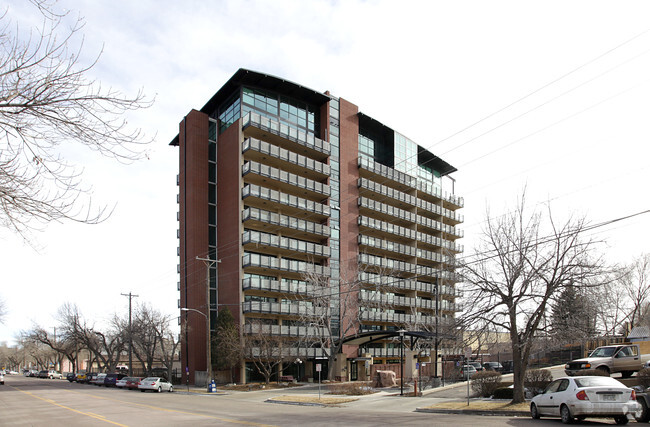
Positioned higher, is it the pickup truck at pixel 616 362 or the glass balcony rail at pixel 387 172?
the glass balcony rail at pixel 387 172

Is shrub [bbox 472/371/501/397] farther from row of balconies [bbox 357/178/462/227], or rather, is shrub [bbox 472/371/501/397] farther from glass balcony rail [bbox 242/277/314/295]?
row of balconies [bbox 357/178/462/227]

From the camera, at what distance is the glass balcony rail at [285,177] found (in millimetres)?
53612

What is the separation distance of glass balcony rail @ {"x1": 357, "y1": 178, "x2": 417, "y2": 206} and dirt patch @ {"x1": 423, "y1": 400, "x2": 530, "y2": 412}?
141 ft

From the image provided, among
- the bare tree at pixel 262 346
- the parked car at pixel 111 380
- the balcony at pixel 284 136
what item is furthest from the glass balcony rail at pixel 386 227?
the parked car at pixel 111 380

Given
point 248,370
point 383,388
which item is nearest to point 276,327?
point 248,370

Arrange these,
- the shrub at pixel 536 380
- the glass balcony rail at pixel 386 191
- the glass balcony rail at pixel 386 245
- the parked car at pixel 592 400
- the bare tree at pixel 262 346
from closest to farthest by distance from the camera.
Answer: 1. the parked car at pixel 592 400
2. the shrub at pixel 536 380
3. the bare tree at pixel 262 346
4. the glass balcony rail at pixel 386 245
5. the glass balcony rail at pixel 386 191

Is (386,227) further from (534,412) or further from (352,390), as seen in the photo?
(534,412)

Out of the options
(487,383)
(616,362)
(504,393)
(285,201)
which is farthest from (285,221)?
(616,362)

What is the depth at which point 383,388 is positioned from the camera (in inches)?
1452

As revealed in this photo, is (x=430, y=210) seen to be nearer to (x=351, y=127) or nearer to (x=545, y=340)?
(x=351, y=127)

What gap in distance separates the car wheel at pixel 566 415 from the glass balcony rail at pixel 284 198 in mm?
40727

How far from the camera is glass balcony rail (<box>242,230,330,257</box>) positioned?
173 ft

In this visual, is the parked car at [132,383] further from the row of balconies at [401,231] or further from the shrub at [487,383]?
the shrub at [487,383]

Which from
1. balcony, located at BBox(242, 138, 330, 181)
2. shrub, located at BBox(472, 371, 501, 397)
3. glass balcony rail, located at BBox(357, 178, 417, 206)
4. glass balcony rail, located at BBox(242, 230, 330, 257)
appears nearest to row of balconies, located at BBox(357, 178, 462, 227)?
glass balcony rail, located at BBox(357, 178, 417, 206)
